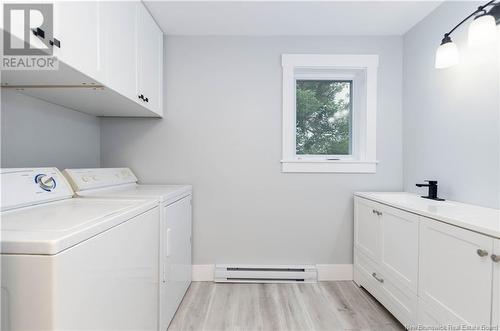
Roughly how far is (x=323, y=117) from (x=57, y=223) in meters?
2.25

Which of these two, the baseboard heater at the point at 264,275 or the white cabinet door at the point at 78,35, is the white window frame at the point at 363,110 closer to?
the baseboard heater at the point at 264,275

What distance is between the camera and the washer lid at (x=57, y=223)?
66 centimetres

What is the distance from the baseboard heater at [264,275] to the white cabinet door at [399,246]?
2.21 ft

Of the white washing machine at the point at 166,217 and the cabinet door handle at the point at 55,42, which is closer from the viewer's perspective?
the cabinet door handle at the point at 55,42

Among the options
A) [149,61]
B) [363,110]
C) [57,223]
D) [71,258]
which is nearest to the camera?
[71,258]

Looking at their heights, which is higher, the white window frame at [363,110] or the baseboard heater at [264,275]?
the white window frame at [363,110]

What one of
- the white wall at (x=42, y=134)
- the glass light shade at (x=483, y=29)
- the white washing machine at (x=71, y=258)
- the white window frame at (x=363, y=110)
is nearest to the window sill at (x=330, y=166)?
the white window frame at (x=363, y=110)

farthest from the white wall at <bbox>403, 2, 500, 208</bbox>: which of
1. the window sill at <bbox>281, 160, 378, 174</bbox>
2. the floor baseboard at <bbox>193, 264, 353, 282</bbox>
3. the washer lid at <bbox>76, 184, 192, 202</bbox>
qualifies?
the washer lid at <bbox>76, 184, 192, 202</bbox>

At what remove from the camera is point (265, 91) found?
2279mm

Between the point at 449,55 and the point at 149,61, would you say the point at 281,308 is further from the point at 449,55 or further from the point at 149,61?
the point at 149,61

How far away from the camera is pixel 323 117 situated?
8.13ft

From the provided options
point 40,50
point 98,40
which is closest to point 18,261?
point 40,50

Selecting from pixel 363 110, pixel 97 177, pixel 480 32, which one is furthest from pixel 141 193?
pixel 480 32

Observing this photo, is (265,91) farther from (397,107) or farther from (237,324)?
(237,324)
